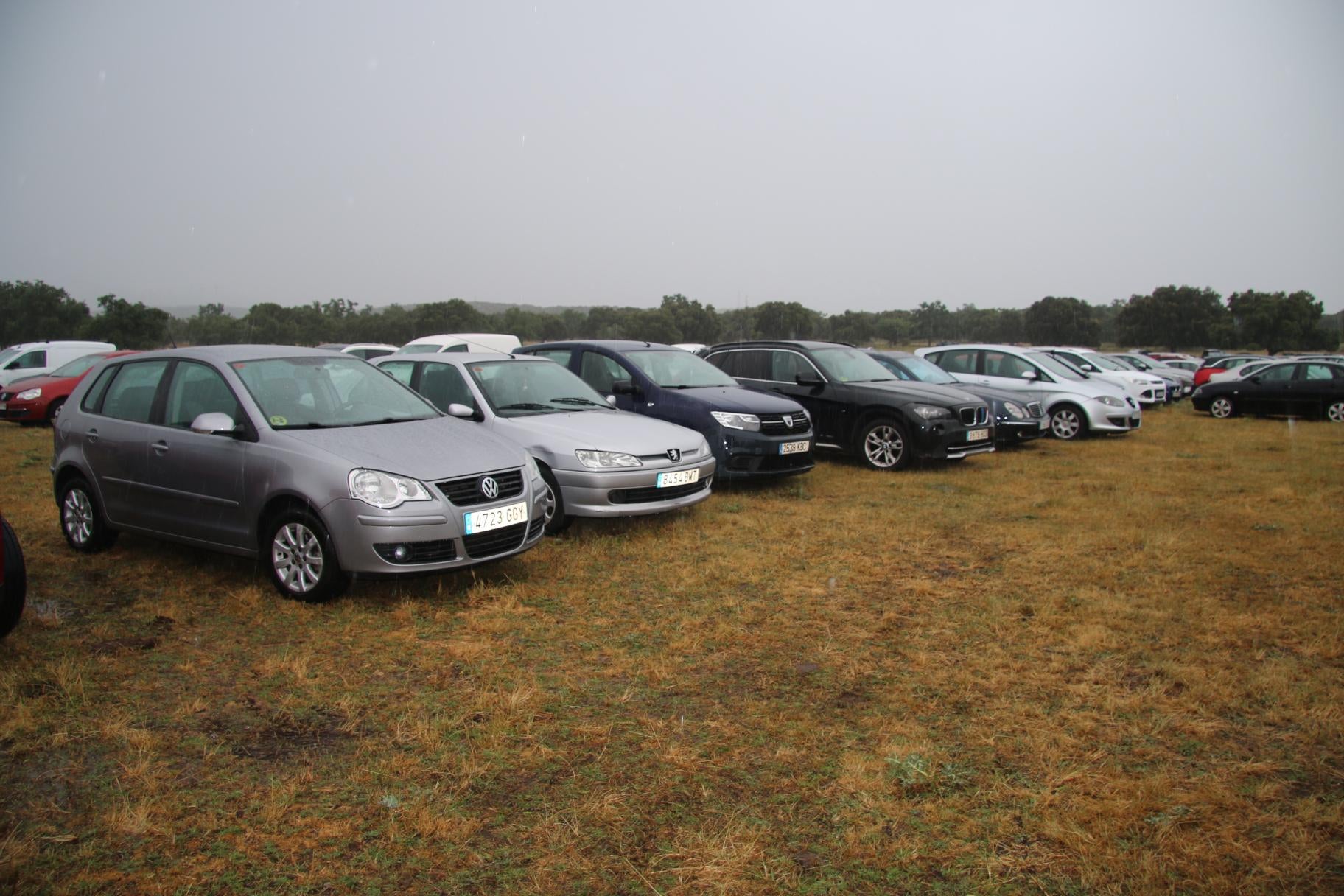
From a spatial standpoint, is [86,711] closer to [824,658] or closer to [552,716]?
[552,716]

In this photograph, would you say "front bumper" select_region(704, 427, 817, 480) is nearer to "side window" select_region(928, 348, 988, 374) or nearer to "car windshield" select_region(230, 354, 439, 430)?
"car windshield" select_region(230, 354, 439, 430)

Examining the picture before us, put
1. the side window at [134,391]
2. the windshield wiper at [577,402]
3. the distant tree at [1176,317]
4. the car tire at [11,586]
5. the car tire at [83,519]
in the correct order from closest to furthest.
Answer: the car tire at [11,586] → the side window at [134,391] → the car tire at [83,519] → the windshield wiper at [577,402] → the distant tree at [1176,317]

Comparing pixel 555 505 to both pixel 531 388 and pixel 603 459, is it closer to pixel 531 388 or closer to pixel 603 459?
pixel 603 459

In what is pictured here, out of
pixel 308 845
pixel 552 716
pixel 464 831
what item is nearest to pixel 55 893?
pixel 308 845

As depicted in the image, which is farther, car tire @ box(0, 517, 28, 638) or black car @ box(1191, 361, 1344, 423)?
black car @ box(1191, 361, 1344, 423)

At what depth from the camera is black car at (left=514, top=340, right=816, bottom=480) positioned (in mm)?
8625

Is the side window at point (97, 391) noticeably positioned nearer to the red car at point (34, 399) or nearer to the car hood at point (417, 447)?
the car hood at point (417, 447)

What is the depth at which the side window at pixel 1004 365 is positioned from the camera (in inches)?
590

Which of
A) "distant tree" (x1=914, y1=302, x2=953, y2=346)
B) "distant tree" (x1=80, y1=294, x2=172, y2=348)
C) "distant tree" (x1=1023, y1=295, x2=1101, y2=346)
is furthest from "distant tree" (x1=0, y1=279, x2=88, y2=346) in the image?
"distant tree" (x1=1023, y1=295, x2=1101, y2=346)

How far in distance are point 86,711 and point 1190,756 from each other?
4.65 metres

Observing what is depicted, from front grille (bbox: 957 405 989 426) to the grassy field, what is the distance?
4134mm

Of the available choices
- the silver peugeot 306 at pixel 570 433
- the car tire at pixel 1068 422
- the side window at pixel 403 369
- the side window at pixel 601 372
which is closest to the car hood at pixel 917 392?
the side window at pixel 601 372

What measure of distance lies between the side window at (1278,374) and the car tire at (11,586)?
916 inches

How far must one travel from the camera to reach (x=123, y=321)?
142 ft
